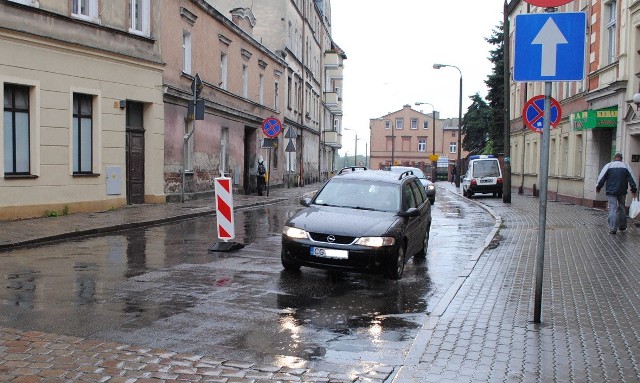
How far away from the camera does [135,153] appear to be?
21.2 m

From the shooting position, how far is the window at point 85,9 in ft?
58.6

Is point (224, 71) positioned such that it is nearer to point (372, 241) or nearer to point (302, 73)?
point (302, 73)

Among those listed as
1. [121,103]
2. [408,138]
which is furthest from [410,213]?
[408,138]

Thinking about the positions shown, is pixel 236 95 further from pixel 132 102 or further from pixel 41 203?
pixel 41 203

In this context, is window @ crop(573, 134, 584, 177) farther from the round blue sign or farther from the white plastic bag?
the round blue sign

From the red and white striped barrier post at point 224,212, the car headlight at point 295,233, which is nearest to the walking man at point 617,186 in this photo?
the red and white striped barrier post at point 224,212

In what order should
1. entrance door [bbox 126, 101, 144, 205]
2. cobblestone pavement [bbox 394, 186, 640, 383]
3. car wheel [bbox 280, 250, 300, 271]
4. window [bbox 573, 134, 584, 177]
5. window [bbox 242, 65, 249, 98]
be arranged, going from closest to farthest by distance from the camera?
cobblestone pavement [bbox 394, 186, 640, 383] → car wheel [bbox 280, 250, 300, 271] → entrance door [bbox 126, 101, 144, 205] → window [bbox 573, 134, 584, 177] → window [bbox 242, 65, 249, 98]

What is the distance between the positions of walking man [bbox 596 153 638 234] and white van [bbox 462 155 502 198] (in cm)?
1948

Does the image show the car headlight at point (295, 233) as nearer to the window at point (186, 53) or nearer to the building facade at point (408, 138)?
the window at point (186, 53)

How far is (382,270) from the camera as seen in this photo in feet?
30.1

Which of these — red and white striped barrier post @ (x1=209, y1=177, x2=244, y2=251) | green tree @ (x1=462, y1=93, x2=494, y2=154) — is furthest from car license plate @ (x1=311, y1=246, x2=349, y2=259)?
green tree @ (x1=462, y1=93, x2=494, y2=154)

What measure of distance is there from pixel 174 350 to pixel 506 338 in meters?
2.96

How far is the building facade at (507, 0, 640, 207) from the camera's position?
Result: 2109cm

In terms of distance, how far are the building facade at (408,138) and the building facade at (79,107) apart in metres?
95.6
